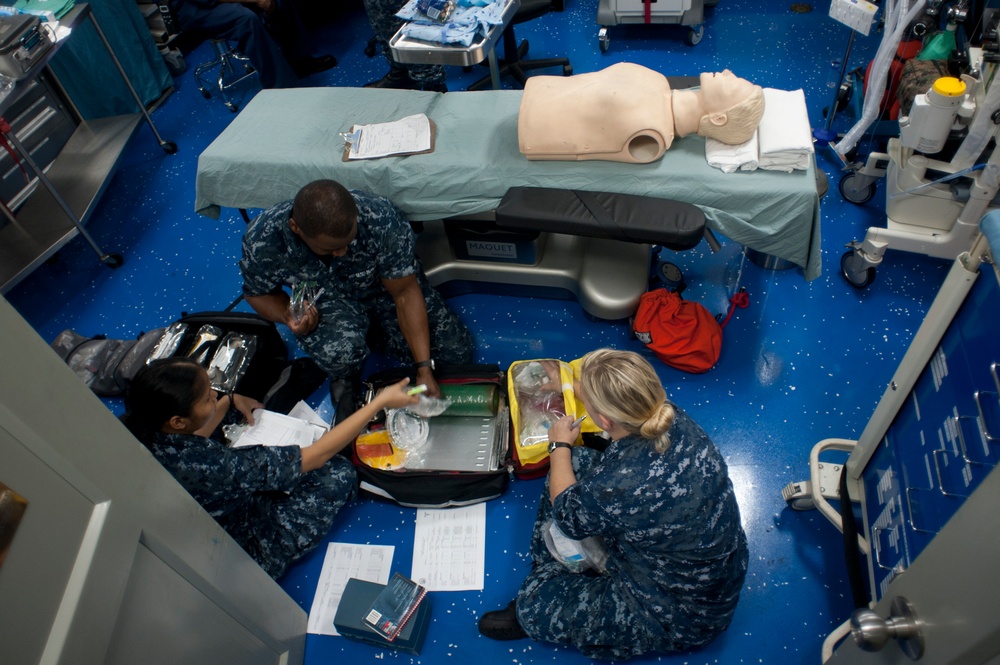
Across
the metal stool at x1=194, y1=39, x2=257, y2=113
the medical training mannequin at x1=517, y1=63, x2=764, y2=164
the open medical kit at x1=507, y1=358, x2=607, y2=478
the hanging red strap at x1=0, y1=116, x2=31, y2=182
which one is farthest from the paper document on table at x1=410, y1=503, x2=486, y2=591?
the metal stool at x1=194, y1=39, x2=257, y2=113

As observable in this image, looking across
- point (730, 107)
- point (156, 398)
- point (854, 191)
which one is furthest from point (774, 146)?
point (156, 398)

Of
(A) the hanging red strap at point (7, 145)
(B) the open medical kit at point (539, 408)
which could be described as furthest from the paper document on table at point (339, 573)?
(A) the hanging red strap at point (7, 145)

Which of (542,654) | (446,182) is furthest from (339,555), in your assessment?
(446,182)

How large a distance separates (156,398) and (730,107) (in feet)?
6.99

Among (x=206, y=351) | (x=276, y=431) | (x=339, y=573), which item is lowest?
(x=339, y=573)

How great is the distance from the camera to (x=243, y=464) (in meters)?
1.86

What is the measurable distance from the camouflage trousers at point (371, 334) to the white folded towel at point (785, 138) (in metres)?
1.36

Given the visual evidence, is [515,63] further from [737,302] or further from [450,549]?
[450,549]

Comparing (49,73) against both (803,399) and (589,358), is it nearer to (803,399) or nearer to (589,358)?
(589,358)

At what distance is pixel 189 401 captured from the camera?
5.88 ft

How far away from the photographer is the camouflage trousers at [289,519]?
2178 mm

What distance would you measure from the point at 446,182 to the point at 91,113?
9.50ft

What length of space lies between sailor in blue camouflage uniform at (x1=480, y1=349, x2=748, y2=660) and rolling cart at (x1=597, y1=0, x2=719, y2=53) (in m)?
3.26

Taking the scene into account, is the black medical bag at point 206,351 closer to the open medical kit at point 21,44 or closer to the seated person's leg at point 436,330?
the seated person's leg at point 436,330
